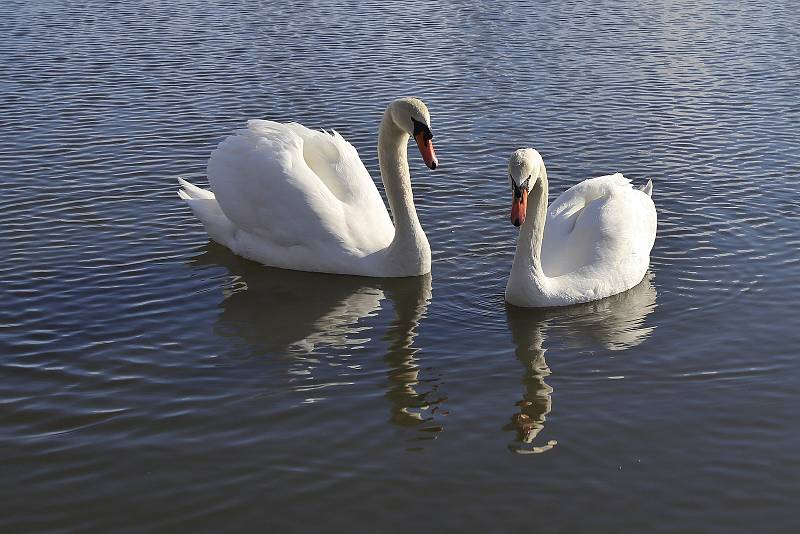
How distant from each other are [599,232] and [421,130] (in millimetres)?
1790

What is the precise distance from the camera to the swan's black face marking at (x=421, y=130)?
411 inches

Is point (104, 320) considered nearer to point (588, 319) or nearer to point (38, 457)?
point (38, 457)

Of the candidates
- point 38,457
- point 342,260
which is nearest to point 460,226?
point 342,260

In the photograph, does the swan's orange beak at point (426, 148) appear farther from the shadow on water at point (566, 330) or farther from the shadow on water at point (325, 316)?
the shadow on water at point (566, 330)

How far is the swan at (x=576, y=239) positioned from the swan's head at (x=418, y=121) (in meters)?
1.02

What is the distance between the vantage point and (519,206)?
9352 mm

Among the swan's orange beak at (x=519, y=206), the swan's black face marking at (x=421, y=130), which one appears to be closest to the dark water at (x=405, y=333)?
the swan's orange beak at (x=519, y=206)

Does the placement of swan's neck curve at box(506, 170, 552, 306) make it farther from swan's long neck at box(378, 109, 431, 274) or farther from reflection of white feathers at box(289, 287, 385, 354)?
reflection of white feathers at box(289, 287, 385, 354)

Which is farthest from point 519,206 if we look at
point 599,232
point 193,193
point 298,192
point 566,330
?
point 193,193

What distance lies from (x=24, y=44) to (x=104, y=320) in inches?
491

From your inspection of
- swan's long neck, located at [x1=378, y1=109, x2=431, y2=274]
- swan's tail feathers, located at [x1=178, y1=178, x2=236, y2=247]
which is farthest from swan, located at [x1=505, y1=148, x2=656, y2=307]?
swan's tail feathers, located at [x1=178, y1=178, x2=236, y2=247]

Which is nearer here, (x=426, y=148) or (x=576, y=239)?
(x=426, y=148)

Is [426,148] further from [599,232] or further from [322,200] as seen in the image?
[599,232]

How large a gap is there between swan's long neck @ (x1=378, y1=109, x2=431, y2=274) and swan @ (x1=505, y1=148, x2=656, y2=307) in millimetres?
1046
